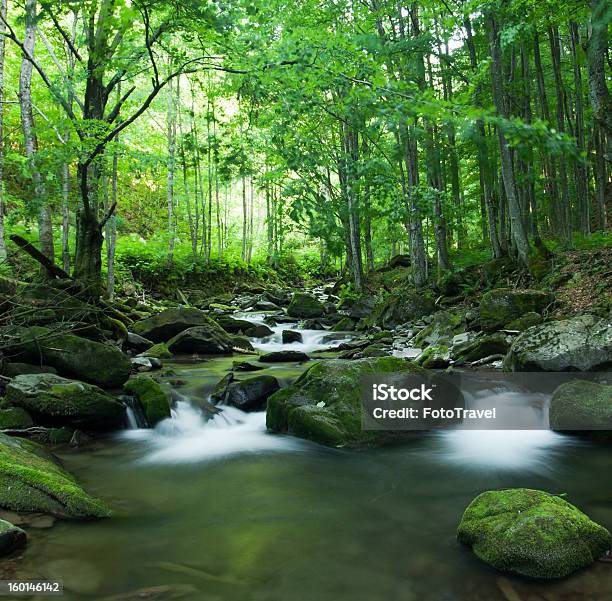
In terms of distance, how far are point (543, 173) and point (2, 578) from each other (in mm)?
24087

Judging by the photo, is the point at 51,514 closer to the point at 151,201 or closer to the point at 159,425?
the point at 159,425

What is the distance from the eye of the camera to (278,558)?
135 inches

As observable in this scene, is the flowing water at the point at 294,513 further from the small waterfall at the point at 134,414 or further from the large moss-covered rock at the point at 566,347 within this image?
the large moss-covered rock at the point at 566,347

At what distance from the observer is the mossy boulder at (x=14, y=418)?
5488 millimetres

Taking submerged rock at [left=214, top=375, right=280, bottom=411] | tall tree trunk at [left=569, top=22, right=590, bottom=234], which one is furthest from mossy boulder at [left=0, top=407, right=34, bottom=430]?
tall tree trunk at [left=569, top=22, right=590, bottom=234]

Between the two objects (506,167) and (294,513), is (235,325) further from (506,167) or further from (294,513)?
(294,513)

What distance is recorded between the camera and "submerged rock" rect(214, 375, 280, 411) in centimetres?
741

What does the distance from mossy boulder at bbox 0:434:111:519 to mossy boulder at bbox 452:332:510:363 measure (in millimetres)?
6905

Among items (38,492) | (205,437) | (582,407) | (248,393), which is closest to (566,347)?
(582,407)

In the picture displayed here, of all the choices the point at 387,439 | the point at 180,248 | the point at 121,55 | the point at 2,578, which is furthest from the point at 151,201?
the point at 2,578

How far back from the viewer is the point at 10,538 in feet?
10.3

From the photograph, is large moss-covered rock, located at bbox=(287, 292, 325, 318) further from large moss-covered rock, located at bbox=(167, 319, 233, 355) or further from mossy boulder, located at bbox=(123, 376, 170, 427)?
mossy boulder, located at bbox=(123, 376, 170, 427)

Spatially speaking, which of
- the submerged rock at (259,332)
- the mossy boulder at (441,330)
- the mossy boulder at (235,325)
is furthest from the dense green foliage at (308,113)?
the mossy boulder at (235,325)

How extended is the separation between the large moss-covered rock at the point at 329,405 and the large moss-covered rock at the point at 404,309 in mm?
7591
